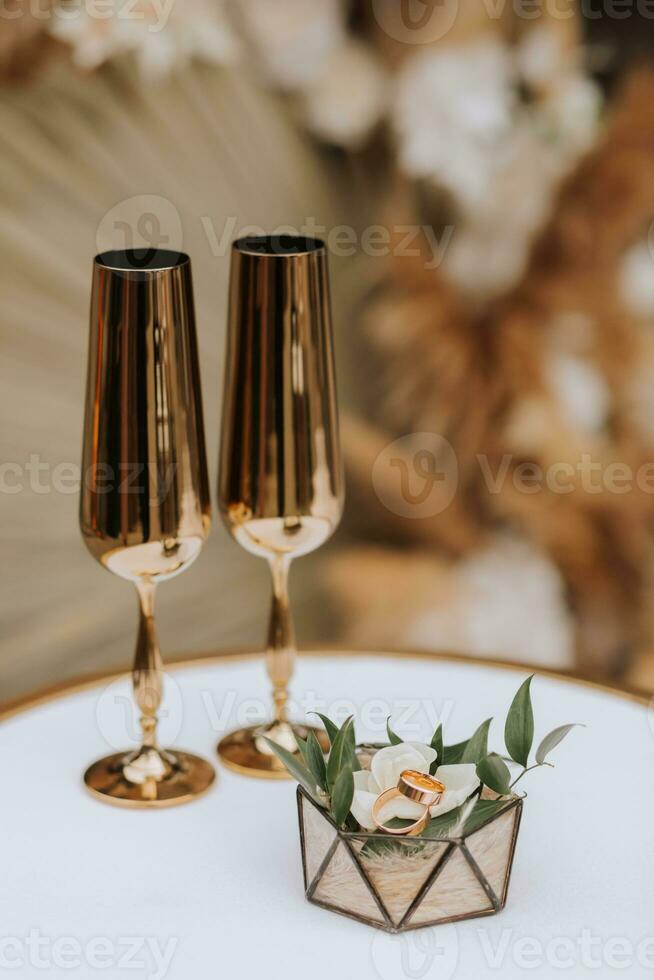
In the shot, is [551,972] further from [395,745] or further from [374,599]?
[374,599]

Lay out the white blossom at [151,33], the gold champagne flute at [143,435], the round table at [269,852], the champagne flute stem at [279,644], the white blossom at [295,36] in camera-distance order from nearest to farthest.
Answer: the round table at [269,852], the gold champagne flute at [143,435], the champagne flute stem at [279,644], the white blossom at [151,33], the white blossom at [295,36]

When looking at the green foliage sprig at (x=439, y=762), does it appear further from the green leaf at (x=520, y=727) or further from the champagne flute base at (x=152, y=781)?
the champagne flute base at (x=152, y=781)

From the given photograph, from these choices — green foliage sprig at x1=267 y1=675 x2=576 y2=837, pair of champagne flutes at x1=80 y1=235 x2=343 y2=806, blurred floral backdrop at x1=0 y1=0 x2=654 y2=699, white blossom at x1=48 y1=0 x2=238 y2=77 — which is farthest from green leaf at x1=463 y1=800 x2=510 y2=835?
white blossom at x1=48 y1=0 x2=238 y2=77

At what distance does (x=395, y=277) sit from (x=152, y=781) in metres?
1.21

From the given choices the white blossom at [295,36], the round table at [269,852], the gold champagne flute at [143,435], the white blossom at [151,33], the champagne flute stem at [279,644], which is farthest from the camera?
the white blossom at [295,36]

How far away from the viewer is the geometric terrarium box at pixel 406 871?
2.53ft

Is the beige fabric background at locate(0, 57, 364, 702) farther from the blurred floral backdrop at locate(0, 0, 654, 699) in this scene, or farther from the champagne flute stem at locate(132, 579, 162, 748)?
the champagne flute stem at locate(132, 579, 162, 748)

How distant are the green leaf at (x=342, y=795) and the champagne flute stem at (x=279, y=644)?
0.27 metres

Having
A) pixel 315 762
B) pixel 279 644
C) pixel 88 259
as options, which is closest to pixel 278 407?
pixel 279 644

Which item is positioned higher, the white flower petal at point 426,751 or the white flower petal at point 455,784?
the white flower petal at point 426,751

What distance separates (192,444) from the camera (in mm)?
948

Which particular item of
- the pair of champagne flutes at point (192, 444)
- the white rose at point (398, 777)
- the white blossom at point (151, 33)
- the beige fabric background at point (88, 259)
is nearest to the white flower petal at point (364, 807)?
the white rose at point (398, 777)

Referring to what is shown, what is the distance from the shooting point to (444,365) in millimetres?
2070

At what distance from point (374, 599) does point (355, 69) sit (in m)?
0.80
